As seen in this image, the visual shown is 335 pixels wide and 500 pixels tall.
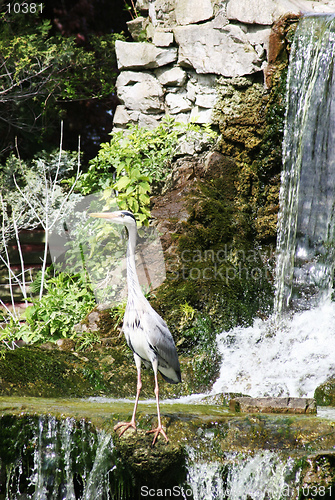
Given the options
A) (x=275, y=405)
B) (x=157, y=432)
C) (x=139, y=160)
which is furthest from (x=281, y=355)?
(x=139, y=160)

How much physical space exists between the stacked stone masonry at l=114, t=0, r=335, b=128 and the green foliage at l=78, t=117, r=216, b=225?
9.6 inches

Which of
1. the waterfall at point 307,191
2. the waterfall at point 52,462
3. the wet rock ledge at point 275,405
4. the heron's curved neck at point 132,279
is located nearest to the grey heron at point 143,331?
the heron's curved neck at point 132,279

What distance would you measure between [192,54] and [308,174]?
2001 mm

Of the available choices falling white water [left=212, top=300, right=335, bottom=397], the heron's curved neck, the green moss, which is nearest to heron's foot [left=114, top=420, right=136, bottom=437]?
the heron's curved neck

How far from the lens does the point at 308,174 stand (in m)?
5.87

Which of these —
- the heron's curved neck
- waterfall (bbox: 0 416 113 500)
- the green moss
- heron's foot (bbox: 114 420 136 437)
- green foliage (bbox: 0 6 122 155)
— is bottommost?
the green moss

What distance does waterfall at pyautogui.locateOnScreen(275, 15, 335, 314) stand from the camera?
5.75 m

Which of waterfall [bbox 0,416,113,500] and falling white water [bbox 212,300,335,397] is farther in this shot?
falling white water [bbox 212,300,335,397]

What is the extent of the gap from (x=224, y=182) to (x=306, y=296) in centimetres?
155

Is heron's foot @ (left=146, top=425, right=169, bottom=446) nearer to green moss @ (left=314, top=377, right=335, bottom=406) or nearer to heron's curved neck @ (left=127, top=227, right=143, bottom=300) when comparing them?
heron's curved neck @ (left=127, top=227, right=143, bottom=300)

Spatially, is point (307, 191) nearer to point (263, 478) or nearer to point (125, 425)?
point (263, 478)

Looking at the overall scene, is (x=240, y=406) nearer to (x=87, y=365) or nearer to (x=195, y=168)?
(x=87, y=365)

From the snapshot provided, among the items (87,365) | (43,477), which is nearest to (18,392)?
(87,365)

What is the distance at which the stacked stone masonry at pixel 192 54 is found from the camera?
6.15m
